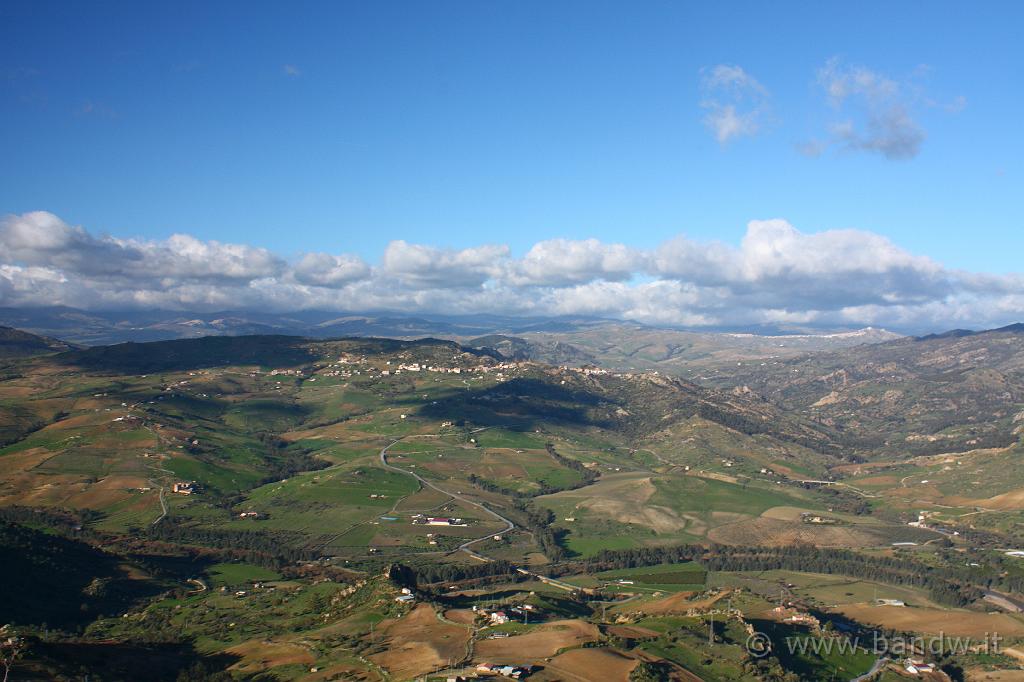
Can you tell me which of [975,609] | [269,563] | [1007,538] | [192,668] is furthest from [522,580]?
[1007,538]

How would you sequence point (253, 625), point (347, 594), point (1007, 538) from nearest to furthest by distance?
point (253, 625)
point (347, 594)
point (1007, 538)

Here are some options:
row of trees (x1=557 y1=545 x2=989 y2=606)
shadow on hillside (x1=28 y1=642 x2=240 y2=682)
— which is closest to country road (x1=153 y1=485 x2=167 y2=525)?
shadow on hillside (x1=28 y1=642 x2=240 y2=682)

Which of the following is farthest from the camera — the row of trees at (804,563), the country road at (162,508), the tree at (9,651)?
the country road at (162,508)

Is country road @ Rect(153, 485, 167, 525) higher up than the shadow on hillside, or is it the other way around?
the shadow on hillside

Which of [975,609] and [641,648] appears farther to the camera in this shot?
[975,609]

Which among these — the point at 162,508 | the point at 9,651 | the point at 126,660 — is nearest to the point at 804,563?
the point at 126,660

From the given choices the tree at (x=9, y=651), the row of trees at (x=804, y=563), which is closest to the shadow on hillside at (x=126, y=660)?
the tree at (x=9, y=651)

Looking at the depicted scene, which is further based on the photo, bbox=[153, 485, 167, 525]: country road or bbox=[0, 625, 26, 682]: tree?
bbox=[153, 485, 167, 525]: country road

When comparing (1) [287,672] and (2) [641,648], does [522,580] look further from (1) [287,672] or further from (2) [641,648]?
(1) [287,672]

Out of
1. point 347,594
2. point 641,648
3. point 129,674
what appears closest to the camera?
point 129,674

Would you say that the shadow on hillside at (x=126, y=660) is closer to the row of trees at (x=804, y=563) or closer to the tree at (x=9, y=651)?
the tree at (x=9, y=651)

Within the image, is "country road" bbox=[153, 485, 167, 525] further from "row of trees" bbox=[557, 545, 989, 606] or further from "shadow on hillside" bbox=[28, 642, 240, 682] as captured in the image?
"row of trees" bbox=[557, 545, 989, 606]
